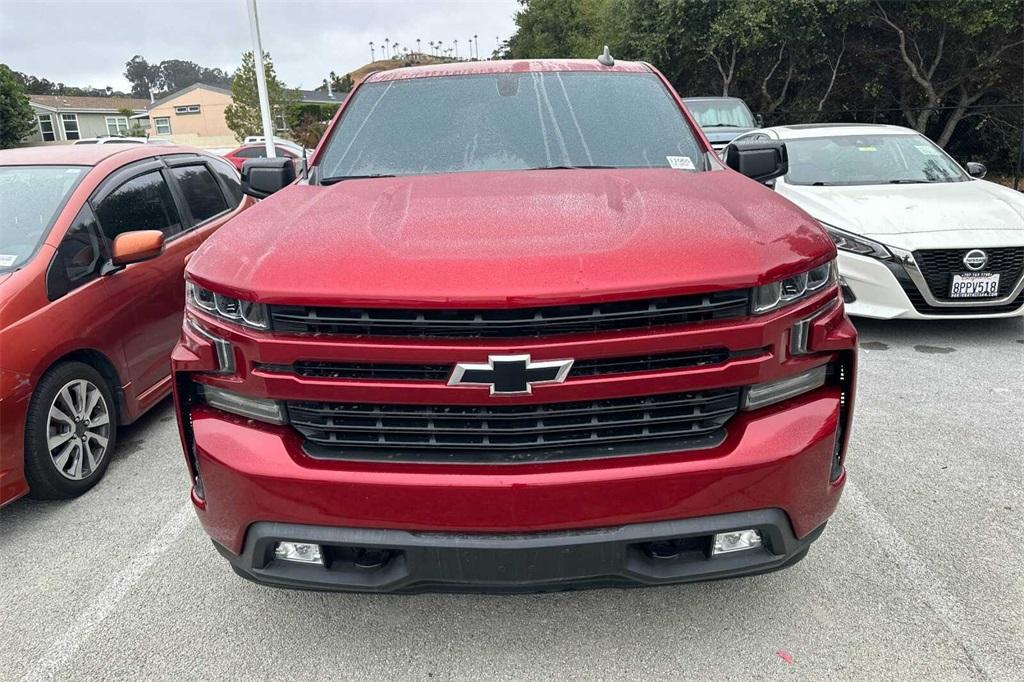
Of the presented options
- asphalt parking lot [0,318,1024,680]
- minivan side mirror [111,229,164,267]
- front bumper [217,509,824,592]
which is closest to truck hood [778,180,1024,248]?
asphalt parking lot [0,318,1024,680]

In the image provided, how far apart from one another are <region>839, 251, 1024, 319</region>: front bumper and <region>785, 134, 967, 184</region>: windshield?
1423mm

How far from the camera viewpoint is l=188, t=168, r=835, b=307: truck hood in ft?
6.19

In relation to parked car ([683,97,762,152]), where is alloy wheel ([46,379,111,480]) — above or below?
below

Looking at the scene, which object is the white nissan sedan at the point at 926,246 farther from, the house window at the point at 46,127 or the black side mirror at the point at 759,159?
the house window at the point at 46,127

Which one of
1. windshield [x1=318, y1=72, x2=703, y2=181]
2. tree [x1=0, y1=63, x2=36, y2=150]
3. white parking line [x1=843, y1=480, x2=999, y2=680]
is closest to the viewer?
white parking line [x1=843, y1=480, x2=999, y2=680]

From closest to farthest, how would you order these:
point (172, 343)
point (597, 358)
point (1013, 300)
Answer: point (597, 358) → point (172, 343) → point (1013, 300)

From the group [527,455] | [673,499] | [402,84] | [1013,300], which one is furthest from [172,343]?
[1013,300]

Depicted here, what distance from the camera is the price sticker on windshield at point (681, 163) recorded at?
9.85 feet

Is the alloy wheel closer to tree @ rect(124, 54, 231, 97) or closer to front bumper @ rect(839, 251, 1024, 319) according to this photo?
front bumper @ rect(839, 251, 1024, 319)

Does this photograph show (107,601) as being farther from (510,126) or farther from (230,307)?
(510,126)

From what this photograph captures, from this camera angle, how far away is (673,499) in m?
1.95

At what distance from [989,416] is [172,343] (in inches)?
192

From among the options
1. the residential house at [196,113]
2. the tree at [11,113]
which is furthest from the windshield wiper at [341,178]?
the residential house at [196,113]

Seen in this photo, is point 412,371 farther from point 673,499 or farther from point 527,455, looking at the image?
point 673,499
